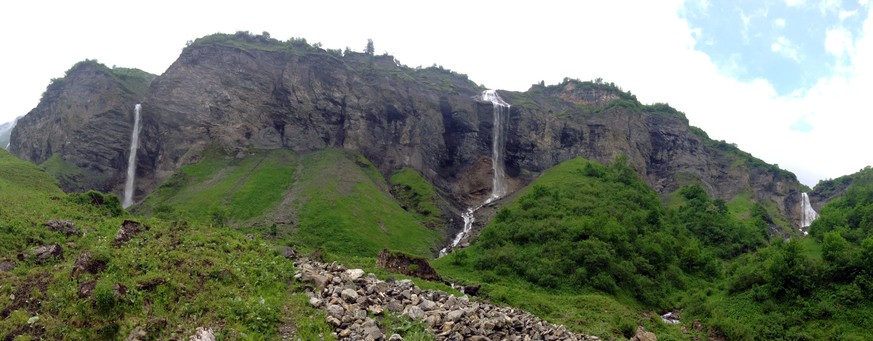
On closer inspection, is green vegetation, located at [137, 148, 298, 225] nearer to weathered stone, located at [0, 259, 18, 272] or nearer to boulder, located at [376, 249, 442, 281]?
boulder, located at [376, 249, 442, 281]

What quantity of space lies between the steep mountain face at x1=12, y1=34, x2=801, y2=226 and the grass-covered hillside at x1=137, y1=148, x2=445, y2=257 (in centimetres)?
588

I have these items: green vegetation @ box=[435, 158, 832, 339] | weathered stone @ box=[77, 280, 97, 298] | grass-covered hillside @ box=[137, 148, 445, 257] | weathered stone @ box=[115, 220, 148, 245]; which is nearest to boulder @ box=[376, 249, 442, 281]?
green vegetation @ box=[435, 158, 832, 339]

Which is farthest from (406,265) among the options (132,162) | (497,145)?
(132,162)

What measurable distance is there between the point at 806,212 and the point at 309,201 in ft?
397

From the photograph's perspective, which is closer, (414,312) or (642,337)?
(414,312)

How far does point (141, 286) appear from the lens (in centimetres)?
1481

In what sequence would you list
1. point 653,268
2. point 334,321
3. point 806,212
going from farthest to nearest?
point 806,212 < point 653,268 < point 334,321

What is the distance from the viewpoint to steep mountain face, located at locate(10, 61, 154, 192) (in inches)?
3250

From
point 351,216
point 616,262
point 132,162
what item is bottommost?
point 616,262

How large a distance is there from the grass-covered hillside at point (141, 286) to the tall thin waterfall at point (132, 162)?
66336mm

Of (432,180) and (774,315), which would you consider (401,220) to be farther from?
(774,315)

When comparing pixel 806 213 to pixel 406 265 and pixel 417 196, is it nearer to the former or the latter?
pixel 417 196

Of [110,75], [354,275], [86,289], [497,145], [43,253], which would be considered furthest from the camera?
[497,145]

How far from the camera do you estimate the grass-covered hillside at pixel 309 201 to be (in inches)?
2343
